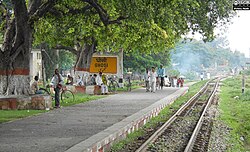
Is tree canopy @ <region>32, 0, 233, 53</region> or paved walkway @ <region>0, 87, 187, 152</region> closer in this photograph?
paved walkway @ <region>0, 87, 187, 152</region>

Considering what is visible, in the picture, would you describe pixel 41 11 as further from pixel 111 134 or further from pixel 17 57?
pixel 111 134

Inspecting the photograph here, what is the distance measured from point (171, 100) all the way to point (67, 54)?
3470 cm

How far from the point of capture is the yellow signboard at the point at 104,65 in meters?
34.5

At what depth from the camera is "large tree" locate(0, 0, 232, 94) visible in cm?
1928

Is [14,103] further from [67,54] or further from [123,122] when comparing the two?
[67,54]

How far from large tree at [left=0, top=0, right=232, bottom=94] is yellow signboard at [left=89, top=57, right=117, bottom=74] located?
3575 mm

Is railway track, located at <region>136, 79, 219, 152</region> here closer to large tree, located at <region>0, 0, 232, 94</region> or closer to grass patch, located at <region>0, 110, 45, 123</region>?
large tree, located at <region>0, 0, 232, 94</region>

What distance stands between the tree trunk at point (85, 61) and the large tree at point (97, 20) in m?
2.50

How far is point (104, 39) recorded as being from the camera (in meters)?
30.8

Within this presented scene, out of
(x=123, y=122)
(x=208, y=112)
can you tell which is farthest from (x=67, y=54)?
(x=123, y=122)

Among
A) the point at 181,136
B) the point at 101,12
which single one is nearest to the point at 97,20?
A: the point at 101,12

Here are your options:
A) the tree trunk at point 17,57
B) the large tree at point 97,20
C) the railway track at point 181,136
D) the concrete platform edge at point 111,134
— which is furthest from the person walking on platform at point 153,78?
the concrete platform edge at point 111,134

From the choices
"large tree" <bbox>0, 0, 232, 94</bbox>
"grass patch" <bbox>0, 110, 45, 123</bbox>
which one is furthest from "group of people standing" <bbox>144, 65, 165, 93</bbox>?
"grass patch" <bbox>0, 110, 45, 123</bbox>

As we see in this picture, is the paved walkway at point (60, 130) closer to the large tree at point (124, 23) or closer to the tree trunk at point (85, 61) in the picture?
the large tree at point (124, 23)
